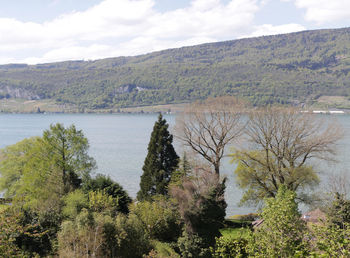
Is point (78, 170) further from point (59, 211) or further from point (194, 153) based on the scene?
point (194, 153)

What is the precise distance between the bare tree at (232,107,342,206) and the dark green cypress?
237 inches

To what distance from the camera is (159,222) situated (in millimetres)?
24766

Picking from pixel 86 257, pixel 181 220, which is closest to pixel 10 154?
pixel 181 220

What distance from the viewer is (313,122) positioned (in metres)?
30.4

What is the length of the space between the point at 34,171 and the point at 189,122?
46.5ft

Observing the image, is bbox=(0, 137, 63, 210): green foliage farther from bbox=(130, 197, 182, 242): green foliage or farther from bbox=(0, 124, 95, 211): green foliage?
bbox=(130, 197, 182, 242): green foliage

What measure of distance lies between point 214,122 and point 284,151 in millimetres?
7227

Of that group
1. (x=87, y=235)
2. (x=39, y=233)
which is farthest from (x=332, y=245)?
(x=39, y=233)

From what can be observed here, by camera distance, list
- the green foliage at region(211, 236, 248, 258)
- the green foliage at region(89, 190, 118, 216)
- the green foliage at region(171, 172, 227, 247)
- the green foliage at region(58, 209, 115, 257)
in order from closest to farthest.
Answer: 1. the green foliage at region(211, 236, 248, 258)
2. the green foliage at region(58, 209, 115, 257)
3. the green foliage at region(171, 172, 227, 247)
4. the green foliage at region(89, 190, 118, 216)

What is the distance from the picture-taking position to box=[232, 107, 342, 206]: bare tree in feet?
95.2

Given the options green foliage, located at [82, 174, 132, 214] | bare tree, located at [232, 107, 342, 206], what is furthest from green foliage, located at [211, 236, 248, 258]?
bare tree, located at [232, 107, 342, 206]

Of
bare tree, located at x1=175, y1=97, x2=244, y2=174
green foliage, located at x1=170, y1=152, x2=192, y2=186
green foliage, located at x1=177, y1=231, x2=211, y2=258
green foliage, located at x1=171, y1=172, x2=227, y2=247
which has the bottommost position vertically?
green foliage, located at x1=177, y1=231, x2=211, y2=258

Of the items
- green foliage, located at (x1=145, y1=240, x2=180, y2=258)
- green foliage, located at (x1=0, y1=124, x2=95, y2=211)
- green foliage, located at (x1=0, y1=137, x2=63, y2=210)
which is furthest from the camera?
green foliage, located at (x1=0, y1=124, x2=95, y2=211)

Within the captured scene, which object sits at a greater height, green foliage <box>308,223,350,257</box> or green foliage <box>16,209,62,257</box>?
green foliage <box>308,223,350,257</box>
